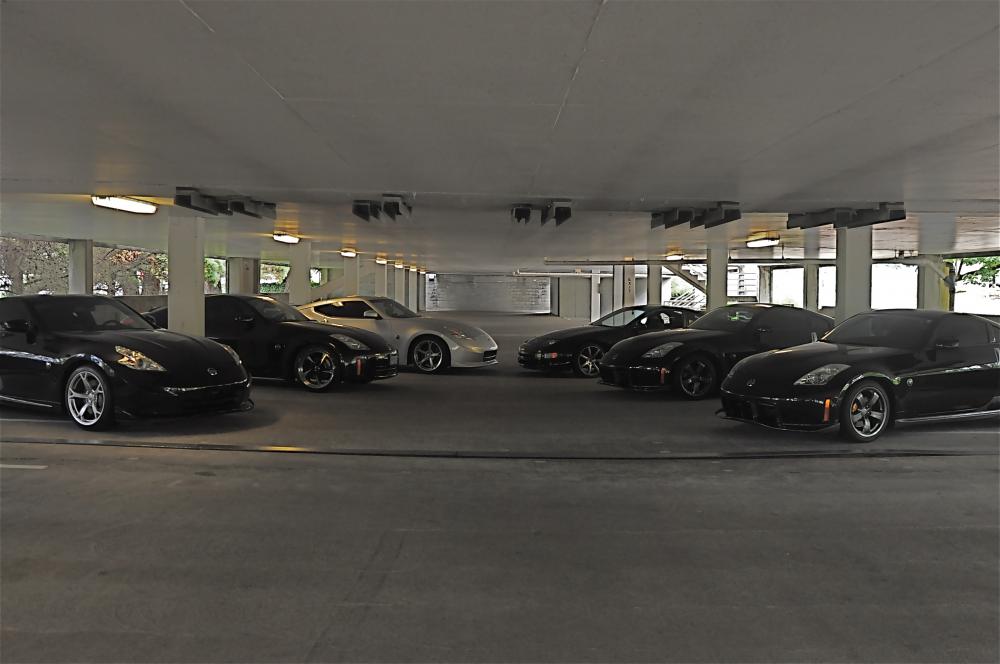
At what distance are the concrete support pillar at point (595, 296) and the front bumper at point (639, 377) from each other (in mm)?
30398

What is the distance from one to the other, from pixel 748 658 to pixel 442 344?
415 inches

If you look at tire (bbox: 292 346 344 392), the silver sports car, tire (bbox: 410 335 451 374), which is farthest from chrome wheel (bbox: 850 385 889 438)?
tire (bbox: 410 335 451 374)

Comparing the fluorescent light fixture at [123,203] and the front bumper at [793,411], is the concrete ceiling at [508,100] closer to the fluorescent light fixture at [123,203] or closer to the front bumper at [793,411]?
the fluorescent light fixture at [123,203]

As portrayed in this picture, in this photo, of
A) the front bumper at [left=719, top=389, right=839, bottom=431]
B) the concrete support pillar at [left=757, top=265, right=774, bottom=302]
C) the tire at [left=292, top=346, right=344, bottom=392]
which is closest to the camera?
the front bumper at [left=719, top=389, right=839, bottom=431]

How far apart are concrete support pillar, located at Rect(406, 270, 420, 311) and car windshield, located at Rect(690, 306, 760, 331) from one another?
1212 inches

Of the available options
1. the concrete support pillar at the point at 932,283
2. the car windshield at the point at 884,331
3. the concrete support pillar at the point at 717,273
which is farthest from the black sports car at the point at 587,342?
the concrete support pillar at the point at 932,283

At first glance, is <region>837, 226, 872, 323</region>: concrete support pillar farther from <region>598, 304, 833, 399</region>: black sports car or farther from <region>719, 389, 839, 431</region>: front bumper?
<region>719, 389, 839, 431</region>: front bumper

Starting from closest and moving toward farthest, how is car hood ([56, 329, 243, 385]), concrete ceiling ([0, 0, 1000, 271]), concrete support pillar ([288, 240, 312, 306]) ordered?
concrete ceiling ([0, 0, 1000, 271]) → car hood ([56, 329, 243, 385]) → concrete support pillar ([288, 240, 312, 306])

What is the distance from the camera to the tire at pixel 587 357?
13.1 m

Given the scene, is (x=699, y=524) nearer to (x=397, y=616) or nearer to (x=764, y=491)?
(x=764, y=491)

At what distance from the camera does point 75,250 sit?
75.7 feet

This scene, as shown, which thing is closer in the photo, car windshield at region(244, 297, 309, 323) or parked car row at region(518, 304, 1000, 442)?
parked car row at region(518, 304, 1000, 442)

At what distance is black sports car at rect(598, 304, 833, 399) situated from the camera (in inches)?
400

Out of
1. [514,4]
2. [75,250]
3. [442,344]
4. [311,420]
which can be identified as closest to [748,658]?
[514,4]
